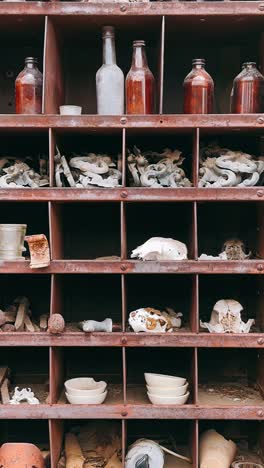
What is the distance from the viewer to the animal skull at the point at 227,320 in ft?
8.54

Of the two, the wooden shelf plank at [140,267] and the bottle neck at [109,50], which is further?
the bottle neck at [109,50]

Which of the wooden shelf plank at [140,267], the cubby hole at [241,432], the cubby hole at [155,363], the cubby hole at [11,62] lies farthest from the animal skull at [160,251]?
the cubby hole at [11,62]

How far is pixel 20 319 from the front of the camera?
2.68 metres

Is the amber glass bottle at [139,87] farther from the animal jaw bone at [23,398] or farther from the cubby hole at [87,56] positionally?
the animal jaw bone at [23,398]

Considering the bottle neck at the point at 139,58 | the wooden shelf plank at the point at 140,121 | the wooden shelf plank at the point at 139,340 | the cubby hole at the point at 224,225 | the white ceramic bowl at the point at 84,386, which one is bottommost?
the white ceramic bowl at the point at 84,386

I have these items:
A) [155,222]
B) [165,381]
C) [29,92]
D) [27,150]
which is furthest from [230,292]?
[29,92]

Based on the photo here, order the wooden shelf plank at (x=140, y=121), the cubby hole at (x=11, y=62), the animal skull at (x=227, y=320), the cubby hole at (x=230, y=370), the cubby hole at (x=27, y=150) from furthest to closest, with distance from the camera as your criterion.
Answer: the cubby hole at (x=11, y=62) → the cubby hole at (x=230, y=370) → the cubby hole at (x=27, y=150) → the animal skull at (x=227, y=320) → the wooden shelf plank at (x=140, y=121)

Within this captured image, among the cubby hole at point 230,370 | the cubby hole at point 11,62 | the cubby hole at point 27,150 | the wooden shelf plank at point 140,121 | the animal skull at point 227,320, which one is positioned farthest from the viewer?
the cubby hole at point 11,62

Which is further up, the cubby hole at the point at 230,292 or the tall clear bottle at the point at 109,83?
Result: the tall clear bottle at the point at 109,83

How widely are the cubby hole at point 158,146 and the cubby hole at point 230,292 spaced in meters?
0.50

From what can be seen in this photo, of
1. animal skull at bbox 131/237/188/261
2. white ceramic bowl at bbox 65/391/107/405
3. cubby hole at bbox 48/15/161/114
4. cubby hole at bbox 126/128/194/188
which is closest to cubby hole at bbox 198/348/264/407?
white ceramic bowl at bbox 65/391/107/405

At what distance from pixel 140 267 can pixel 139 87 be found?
28.5 inches

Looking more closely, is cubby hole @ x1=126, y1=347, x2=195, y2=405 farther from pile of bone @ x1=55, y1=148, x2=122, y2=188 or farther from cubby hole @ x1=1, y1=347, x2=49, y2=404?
pile of bone @ x1=55, y1=148, x2=122, y2=188

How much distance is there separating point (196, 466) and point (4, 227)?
1226 millimetres
